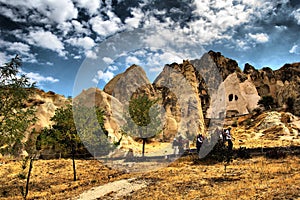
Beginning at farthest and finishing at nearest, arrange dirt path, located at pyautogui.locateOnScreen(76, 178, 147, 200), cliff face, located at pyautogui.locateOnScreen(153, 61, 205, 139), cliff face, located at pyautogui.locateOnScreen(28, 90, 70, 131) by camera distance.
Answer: cliff face, located at pyautogui.locateOnScreen(153, 61, 205, 139)
cliff face, located at pyautogui.locateOnScreen(28, 90, 70, 131)
dirt path, located at pyautogui.locateOnScreen(76, 178, 147, 200)

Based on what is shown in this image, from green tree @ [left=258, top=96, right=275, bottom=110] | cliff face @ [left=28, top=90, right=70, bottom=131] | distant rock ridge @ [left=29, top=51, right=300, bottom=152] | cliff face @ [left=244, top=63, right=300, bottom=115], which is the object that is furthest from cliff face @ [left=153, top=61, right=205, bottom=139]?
cliff face @ [left=244, top=63, right=300, bottom=115]

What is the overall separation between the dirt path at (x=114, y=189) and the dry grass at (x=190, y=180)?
23.0 inches

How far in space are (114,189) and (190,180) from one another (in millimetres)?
5205

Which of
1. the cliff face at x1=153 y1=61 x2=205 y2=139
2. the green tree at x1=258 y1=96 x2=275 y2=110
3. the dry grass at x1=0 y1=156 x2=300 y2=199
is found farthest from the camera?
the green tree at x1=258 y1=96 x2=275 y2=110

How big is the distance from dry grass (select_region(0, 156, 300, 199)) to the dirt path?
58 centimetres

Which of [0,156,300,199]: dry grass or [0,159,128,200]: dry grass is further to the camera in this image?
[0,159,128,200]: dry grass

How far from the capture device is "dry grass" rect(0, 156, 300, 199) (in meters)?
13.1

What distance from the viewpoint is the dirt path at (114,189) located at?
15.3 metres

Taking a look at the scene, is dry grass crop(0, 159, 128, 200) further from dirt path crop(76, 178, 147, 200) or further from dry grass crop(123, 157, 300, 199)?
dry grass crop(123, 157, 300, 199)

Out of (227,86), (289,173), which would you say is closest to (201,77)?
(227,86)

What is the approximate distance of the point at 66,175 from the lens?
2323 cm

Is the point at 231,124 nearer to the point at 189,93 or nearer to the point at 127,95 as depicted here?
the point at 189,93

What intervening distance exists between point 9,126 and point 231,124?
152 ft

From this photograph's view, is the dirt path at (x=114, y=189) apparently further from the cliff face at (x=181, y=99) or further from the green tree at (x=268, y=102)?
the green tree at (x=268, y=102)
